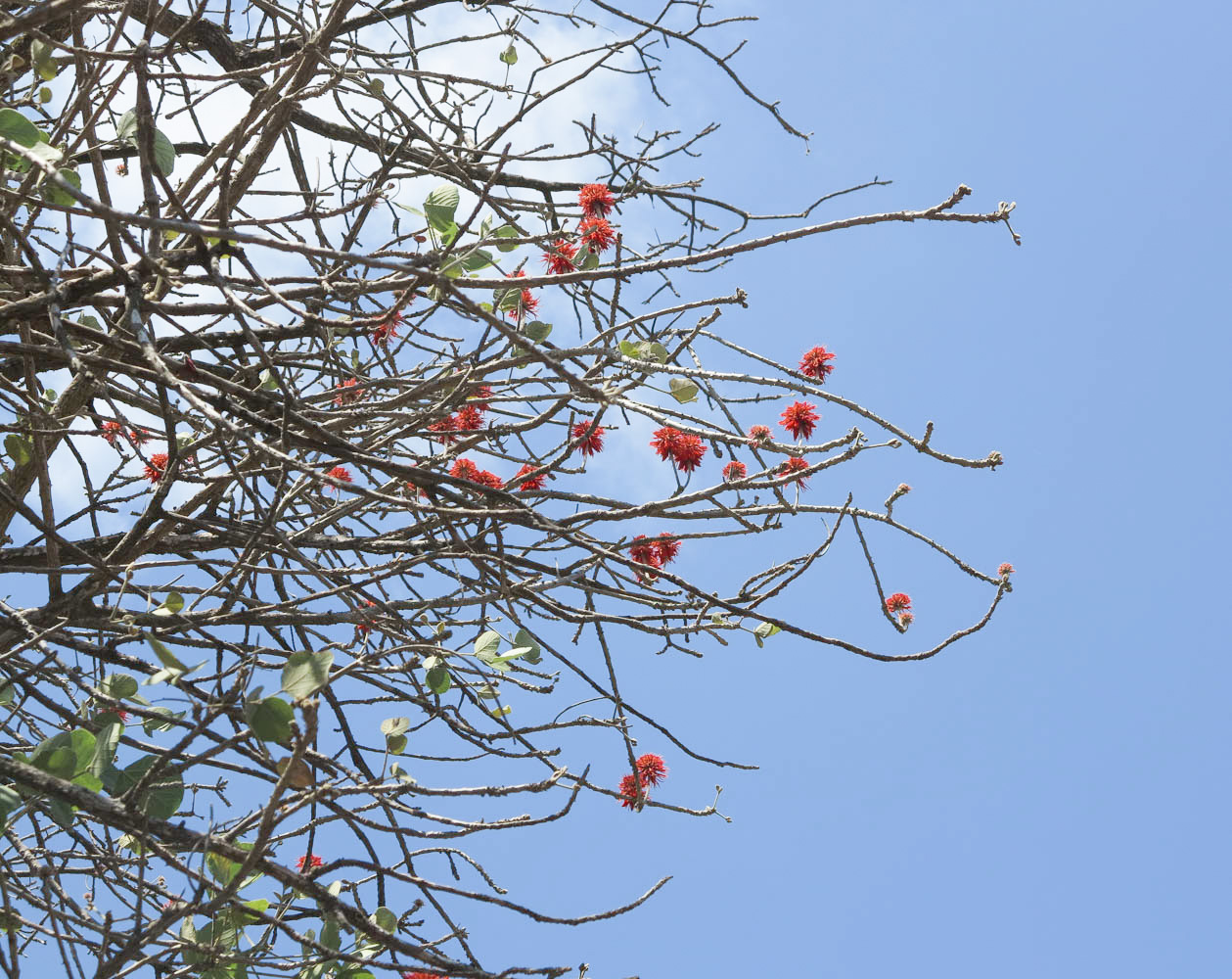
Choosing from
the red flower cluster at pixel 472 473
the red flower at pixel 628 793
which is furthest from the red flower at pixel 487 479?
the red flower at pixel 628 793

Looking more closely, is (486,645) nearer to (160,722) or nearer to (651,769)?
(160,722)

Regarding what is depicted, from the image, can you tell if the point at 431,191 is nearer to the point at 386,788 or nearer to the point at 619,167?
the point at 386,788

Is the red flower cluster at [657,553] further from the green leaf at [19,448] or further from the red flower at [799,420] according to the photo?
the green leaf at [19,448]

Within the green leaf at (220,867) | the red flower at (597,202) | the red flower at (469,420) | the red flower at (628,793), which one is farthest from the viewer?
the red flower at (597,202)

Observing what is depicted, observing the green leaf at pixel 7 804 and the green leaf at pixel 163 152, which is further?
the green leaf at pixel 163 152

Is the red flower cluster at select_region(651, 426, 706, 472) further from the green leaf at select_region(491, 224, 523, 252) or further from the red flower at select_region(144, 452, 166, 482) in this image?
the red flower at select_region(144, 452, 166, 482)

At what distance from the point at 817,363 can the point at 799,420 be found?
139 millimetres

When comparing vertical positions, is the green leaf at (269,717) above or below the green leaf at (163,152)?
below

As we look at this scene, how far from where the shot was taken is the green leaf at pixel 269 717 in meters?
1.12

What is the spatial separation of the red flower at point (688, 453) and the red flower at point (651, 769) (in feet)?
2.57

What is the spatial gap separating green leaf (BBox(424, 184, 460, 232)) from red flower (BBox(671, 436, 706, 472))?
71cm

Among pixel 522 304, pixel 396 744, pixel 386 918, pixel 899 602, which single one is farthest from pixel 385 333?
pixel 899 602

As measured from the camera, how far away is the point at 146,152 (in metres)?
1.34

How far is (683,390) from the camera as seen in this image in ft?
4.89
